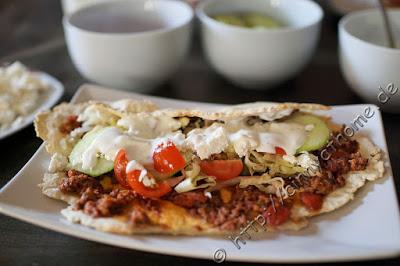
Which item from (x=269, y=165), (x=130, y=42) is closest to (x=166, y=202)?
(x=269, y=165)

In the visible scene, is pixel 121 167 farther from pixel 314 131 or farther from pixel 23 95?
pixel 23 95

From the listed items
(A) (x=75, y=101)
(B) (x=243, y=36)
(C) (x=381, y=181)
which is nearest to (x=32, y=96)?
(A) (x=75, y=101)

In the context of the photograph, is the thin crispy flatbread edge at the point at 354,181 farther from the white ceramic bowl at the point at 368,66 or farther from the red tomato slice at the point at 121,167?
the red tomato slice at the point at 121,167

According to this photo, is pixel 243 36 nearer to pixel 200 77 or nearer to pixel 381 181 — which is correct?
pixel 200 77

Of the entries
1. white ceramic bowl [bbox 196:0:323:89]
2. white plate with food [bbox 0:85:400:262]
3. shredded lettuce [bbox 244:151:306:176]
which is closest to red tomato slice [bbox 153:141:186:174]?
white plate with food [bbox 0:85:400:262]

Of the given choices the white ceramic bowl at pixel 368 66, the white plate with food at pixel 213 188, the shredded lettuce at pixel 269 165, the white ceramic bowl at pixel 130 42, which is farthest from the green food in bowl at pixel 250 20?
the shredded lettuce at pixel 269 165

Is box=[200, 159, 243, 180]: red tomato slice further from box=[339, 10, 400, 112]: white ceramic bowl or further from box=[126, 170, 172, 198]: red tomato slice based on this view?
box=[339, 10, 400, 112]: white ceramic bowl
